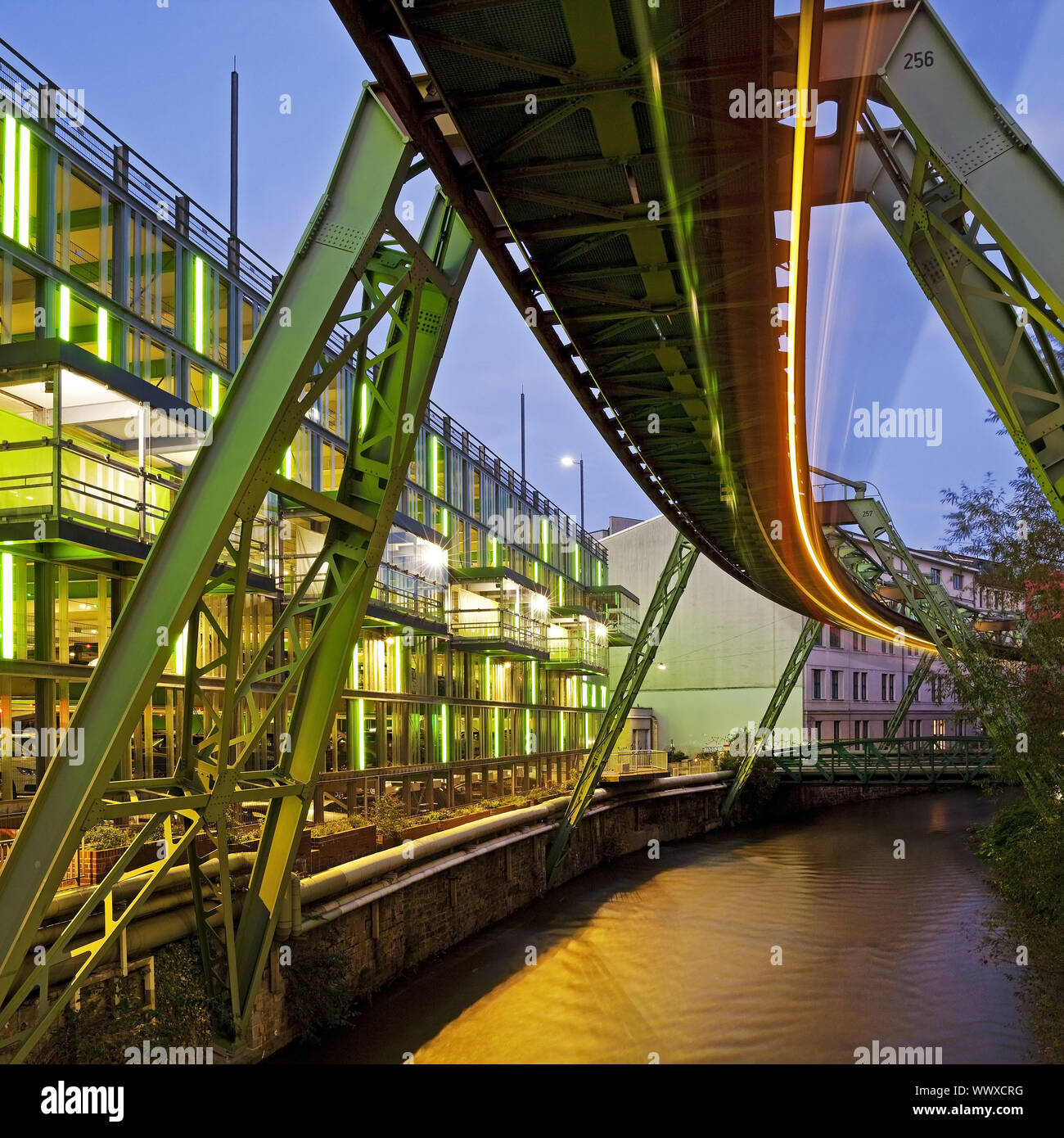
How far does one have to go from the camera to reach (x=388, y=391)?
897 centimetres

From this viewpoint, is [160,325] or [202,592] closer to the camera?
[202,592]

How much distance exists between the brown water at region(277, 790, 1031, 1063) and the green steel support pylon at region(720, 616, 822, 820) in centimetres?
963

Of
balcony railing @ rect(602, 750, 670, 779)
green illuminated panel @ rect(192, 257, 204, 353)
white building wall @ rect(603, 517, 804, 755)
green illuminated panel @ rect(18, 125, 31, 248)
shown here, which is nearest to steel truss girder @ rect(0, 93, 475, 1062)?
green illuminated panel @ rect(18, 125, 31, 248)

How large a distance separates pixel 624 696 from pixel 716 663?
27.6 metres

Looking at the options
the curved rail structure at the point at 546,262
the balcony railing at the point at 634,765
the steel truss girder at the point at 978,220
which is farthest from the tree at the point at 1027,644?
the balcony railing at the point at 634,765

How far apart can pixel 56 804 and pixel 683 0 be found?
604cm

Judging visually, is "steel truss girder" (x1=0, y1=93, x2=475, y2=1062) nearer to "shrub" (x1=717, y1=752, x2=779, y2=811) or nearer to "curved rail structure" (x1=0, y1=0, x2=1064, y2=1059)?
"curved rail structure" (x1=0, y1=0, x2=1064, y2=1059)

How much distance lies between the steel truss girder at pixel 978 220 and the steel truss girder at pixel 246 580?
3466mm

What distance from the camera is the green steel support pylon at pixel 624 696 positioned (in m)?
24.5

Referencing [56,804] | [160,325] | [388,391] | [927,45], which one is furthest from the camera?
[160,325]

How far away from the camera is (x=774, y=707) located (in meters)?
40.9
